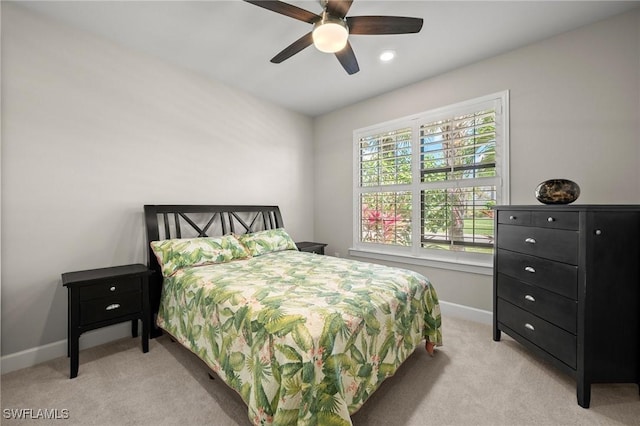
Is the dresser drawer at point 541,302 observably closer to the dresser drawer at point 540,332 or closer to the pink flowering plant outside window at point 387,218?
the dresser drawer at point 540,332

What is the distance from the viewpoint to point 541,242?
1884 millimetres

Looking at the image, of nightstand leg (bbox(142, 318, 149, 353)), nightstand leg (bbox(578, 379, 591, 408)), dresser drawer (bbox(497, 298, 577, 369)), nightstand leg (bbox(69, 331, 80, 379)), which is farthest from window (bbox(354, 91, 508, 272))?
nightstand leg (bbox(69, 331, 80, 379))

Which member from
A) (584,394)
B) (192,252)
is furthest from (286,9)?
(584,394)

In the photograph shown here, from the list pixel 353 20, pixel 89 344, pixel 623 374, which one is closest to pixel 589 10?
pixel 353 20

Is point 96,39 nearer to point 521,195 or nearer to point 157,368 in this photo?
point 157,368

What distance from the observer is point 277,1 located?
155 cm

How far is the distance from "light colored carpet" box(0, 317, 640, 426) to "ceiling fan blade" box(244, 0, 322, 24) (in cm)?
250

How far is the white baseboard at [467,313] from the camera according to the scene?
Answer: 2.66 meters

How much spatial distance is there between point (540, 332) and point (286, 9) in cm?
286

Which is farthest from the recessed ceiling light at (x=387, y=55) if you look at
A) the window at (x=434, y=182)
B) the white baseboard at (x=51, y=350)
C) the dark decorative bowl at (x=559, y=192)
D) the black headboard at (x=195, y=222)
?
the white baseboard at (x=51, y=350)

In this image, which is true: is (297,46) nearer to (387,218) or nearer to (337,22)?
(337,22)

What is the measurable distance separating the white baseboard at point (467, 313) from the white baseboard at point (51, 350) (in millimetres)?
3360

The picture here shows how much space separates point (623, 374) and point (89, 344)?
401 cm

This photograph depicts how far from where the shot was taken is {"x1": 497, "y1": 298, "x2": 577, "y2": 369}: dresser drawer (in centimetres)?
167
